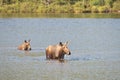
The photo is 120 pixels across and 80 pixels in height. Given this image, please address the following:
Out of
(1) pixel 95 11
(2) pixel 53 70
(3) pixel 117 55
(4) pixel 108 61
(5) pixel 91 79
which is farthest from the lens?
(1) pixel 95 11

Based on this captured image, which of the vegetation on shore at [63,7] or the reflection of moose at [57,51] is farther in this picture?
the vegetation on shore at [63,7]

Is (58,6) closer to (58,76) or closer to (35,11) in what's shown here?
(35,11)

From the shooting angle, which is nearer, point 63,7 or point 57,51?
point 57,51

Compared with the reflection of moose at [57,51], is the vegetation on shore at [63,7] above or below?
below

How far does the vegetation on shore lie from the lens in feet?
410

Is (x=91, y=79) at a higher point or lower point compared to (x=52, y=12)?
higher

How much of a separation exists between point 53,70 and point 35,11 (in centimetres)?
9681

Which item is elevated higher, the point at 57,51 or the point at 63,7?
the point at 57,51

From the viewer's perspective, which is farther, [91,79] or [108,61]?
[108,61]

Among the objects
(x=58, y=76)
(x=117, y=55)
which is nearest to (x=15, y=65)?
(x=58, y=76)

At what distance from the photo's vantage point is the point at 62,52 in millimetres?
35375

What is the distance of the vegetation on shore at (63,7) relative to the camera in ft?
410

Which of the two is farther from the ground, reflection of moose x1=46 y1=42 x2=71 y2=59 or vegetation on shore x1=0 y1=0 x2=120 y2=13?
reflection of moose x1=46 y1=42 x2=71 y2=59

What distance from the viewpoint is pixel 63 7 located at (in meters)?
127
